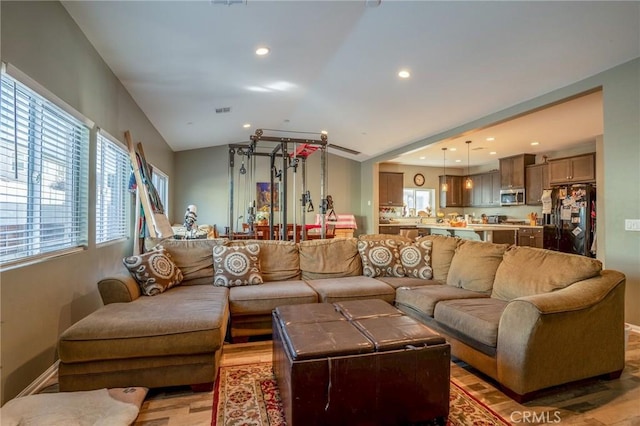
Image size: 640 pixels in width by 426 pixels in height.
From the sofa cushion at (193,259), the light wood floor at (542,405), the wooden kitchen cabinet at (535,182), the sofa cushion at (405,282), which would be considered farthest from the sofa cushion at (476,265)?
the wooden kitchen cabinet at (535,182)

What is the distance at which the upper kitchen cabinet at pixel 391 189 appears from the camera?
924 cm

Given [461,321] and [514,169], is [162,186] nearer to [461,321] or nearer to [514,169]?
[461,321]

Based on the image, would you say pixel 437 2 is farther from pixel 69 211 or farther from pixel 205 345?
pixel 69 211

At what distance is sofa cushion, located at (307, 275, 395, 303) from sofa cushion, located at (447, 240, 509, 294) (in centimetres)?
66

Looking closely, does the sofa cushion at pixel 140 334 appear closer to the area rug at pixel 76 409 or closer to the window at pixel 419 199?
the area rug at pixel 76 409

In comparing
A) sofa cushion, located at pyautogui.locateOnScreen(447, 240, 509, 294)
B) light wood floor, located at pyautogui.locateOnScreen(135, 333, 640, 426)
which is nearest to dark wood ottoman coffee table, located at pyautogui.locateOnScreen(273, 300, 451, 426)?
light wood floor, located at pyautogui.locateOnScreen(135, 333, 640, 426)

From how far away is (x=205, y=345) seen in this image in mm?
2020

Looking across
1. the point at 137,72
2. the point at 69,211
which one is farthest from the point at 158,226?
the point at 137,72

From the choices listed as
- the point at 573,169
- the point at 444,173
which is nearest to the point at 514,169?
the point at 573,169

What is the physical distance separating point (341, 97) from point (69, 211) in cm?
378

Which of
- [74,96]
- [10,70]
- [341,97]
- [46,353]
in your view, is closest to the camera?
[10,70]

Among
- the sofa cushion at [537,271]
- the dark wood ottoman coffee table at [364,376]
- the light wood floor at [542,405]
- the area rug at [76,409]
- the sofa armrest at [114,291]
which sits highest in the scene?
the sofa cushion at [537,271]

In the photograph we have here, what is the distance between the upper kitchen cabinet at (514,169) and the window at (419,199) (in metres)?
2.24

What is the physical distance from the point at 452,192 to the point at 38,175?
9.62 metres
